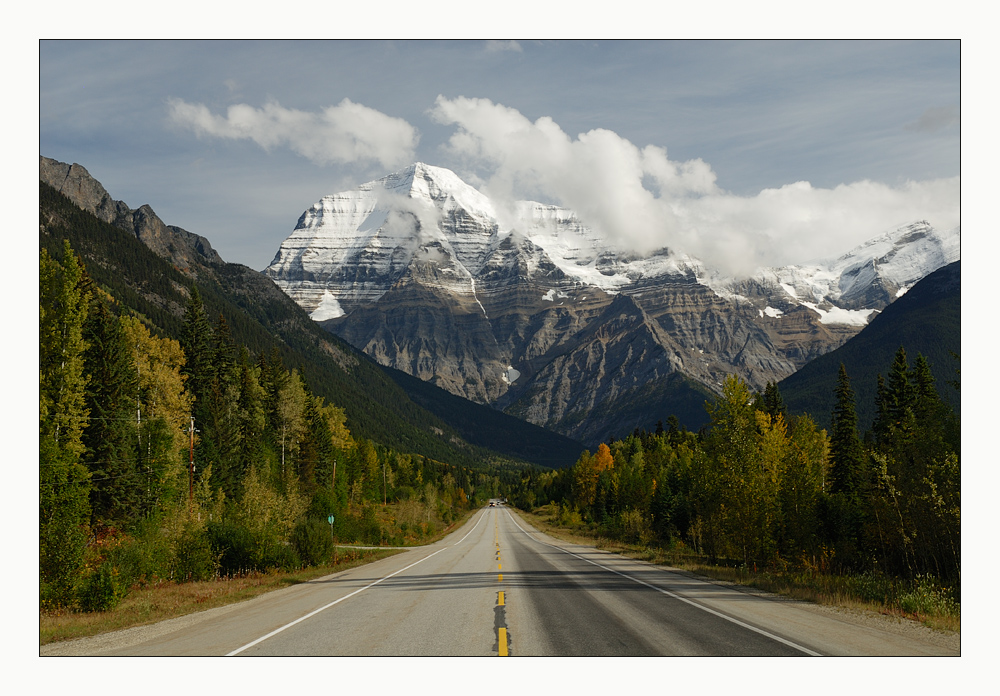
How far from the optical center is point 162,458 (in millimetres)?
45375

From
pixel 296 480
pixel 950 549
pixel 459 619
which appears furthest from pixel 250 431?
pixel 950 549

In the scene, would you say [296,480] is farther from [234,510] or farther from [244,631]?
[244,631]

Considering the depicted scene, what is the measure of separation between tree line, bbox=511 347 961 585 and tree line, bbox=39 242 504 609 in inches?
976

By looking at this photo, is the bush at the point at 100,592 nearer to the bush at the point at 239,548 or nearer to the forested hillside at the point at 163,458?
the forested hillside at the point at 163,458

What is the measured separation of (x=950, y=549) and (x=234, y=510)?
34.3 meters

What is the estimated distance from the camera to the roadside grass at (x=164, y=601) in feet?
58.6

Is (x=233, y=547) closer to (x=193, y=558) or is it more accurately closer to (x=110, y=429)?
(x=193, y=558)

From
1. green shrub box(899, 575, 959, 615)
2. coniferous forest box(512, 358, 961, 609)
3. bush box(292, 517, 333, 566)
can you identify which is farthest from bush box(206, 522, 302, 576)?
green shrub box(899, 575, 959, 615)

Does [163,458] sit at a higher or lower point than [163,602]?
higher

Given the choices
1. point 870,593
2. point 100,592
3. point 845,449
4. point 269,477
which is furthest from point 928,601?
point 269,477

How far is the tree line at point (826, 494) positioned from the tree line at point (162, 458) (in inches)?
976

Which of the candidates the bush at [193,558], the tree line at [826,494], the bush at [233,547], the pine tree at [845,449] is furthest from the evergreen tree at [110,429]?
the pine tree at [845,449]

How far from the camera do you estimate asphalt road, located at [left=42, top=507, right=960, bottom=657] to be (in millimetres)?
13969

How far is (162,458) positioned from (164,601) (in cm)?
2337
